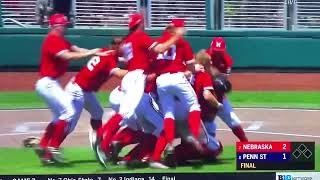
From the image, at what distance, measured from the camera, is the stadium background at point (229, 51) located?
6367 mm

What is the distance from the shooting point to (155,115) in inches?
233

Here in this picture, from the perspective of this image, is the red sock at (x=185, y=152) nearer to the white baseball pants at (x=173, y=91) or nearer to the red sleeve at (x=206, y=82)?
the white baseball pants at (x=173, y=91)

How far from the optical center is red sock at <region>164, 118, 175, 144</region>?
18.5ft

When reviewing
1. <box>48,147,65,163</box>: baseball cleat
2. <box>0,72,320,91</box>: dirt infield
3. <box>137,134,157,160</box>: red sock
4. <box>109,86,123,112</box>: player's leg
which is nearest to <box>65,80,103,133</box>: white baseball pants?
<box>109,86,123,112</box>: player's leg

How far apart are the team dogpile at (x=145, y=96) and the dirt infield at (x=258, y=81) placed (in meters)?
1.84

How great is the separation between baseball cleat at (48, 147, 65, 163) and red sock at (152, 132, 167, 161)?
2.13 feet

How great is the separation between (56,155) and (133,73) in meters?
0.78

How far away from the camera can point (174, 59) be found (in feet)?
19.0

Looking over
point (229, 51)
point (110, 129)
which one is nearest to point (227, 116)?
point (110, 129)

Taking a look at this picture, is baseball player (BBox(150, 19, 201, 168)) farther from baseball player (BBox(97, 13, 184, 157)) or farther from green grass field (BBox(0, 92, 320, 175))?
green grass field (BBox(0, 92, 320, 175))

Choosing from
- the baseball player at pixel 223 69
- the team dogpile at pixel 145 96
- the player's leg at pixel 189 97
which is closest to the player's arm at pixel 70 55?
the team dogpile at pixel 145 96

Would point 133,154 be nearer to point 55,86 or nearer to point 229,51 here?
point 55,86

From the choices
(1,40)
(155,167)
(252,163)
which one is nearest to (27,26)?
(1,40)

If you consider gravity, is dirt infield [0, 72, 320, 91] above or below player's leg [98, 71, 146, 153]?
below
